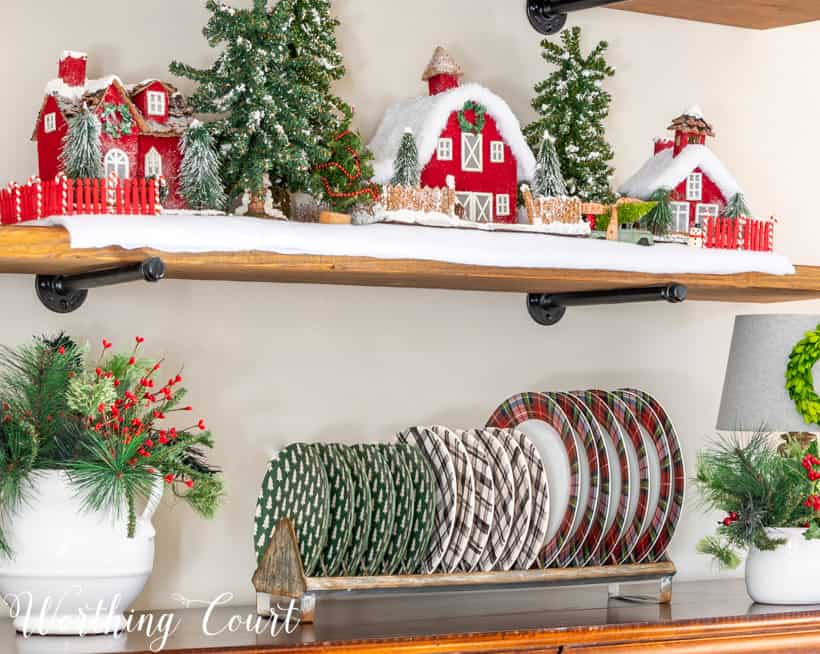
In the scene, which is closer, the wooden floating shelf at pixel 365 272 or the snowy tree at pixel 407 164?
the wooden floating shelf at pixel 365 272

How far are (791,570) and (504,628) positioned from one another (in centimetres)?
47

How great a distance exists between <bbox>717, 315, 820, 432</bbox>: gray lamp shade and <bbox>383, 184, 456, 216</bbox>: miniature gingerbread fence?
510mm

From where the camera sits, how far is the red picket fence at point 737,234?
1.96m

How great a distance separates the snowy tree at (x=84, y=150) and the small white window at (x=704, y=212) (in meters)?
0.88

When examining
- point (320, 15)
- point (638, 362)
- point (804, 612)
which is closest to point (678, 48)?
point (638, 362)

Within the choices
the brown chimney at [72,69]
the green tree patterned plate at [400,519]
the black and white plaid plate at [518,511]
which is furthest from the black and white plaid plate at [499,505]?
the brown chimney at [72,69]

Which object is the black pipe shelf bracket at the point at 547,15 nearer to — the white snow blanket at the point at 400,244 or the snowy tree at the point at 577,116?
the snowy tree at the point at 577,116

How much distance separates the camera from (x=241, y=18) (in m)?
1.64

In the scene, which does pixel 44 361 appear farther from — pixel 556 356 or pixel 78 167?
pixel 556 356

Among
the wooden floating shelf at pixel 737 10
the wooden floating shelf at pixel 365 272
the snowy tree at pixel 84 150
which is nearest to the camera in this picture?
the wooden floating shelf at pixel 365 272

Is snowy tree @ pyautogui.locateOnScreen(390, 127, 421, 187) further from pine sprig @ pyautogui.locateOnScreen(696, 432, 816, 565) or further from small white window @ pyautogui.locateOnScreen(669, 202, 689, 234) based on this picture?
pine sprig @ pyautogui.locateOnScreen(696, 432, 816, 565)

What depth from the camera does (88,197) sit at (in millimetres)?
1521

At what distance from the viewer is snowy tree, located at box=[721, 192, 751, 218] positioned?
2.00 m

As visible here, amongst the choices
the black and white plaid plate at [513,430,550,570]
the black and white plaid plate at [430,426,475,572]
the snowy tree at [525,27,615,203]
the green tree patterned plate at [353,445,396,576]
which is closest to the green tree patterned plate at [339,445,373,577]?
the green tree patterned plate at [353,445,396,576]
